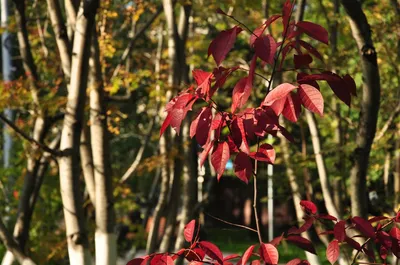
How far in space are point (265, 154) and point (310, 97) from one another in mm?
387

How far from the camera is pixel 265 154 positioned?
2984mm

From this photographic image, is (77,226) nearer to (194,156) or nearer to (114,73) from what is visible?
(194,156)

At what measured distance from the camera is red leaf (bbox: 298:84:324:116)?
2.68 metres

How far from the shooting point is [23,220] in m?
7.92

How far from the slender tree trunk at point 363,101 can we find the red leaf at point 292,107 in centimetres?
193

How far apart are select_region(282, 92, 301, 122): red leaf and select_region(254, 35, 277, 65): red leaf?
0.62 ft

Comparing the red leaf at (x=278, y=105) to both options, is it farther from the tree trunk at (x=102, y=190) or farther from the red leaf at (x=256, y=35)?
the tree trunk at (x=102, y=190)

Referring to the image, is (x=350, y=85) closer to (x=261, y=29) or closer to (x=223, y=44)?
(x=261, y=29)

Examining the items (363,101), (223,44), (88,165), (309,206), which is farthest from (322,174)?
(223,44)

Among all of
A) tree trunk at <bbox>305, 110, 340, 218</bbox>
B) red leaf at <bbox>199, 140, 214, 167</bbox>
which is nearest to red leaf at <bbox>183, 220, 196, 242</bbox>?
red leaf at <bbox>199, 140, 214, 167</bbox>

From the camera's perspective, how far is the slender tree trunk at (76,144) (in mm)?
5440

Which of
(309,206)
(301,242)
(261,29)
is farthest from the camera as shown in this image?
(309,206)

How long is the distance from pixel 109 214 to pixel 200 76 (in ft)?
12.2

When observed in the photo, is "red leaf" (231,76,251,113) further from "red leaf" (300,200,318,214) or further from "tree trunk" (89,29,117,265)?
"tree trunk" (89,29,117,265)
